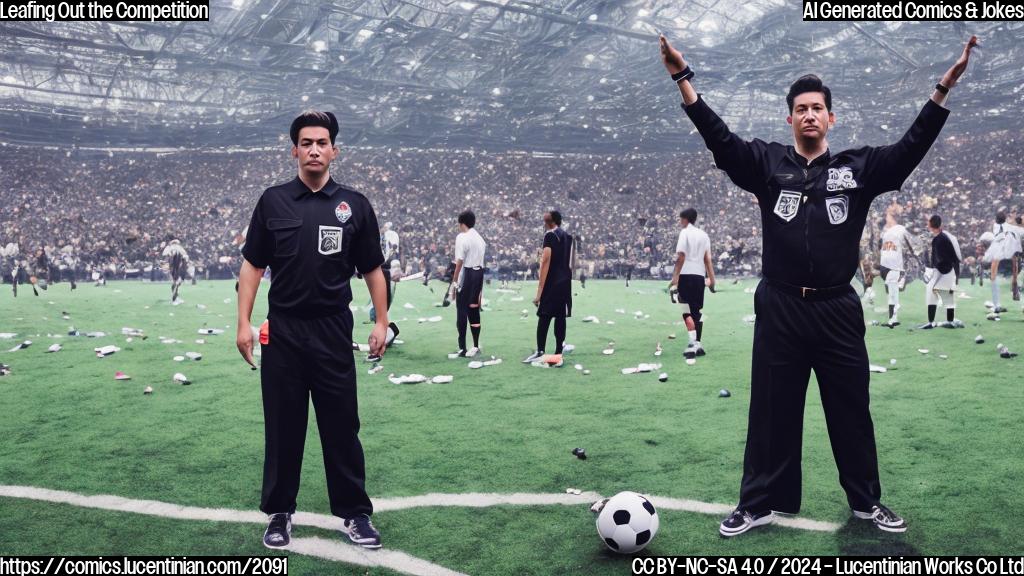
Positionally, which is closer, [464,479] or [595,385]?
[464,479]

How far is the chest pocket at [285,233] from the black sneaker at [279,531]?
1336 millimetres

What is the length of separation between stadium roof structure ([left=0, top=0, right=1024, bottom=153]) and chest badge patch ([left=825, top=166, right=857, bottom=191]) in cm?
3008

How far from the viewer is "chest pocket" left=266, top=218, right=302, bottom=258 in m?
3.90

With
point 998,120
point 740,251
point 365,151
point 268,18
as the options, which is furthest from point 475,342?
point 998,120

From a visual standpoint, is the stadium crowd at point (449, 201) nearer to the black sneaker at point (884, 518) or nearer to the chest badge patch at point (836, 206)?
the black sneaker at point (884, 518)

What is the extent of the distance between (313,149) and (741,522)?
284 cm

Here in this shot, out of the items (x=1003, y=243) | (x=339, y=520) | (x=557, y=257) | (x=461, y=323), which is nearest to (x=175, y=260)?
(x=461, y=323)

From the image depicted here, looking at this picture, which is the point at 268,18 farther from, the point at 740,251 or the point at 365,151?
the point at 740,251

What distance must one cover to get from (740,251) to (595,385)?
23222 millimetres

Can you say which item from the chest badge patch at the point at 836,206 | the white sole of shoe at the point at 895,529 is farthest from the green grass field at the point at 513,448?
the chest badge patch at the point at 836,206

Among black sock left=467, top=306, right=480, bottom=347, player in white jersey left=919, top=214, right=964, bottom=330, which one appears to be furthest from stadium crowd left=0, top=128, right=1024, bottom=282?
black sock left=467, top=306, right=480, bottom=347

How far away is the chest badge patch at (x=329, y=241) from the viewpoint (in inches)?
155

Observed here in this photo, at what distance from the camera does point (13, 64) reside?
35125 millimetres

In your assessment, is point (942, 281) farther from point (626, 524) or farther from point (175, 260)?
point (175, 260)
